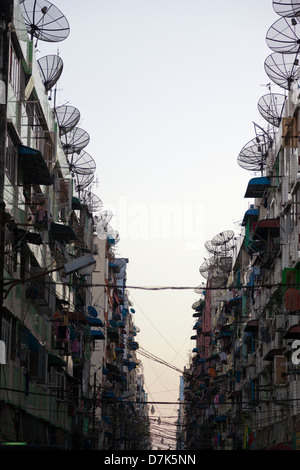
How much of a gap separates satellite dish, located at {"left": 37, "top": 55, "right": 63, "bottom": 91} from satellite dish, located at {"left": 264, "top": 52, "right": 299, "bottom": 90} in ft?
33.4

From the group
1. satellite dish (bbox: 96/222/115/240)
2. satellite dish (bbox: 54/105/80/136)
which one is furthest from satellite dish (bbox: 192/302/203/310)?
satellite dish (bbox: 54/105/80/136)

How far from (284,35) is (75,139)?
17.6 meters

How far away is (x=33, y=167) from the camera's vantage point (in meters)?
35.1

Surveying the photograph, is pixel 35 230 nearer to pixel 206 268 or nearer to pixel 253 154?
pixel 253 154

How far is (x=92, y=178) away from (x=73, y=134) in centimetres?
769

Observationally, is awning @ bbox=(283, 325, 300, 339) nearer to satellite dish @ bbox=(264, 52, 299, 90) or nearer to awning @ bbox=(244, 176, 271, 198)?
satellite dish @ bbox=(264, 52, 299, 90)

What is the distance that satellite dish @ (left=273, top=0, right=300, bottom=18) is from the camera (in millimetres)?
36594

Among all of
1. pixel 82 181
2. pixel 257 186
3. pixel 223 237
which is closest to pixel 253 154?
pixel 257 186

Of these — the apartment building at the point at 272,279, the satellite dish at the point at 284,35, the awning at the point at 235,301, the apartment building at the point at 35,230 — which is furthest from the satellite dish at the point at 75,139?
the awning at the point at 235,301

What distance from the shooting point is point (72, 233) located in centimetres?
4556

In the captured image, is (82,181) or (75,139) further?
(82,181)

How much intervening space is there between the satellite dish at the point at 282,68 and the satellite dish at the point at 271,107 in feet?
14.9
